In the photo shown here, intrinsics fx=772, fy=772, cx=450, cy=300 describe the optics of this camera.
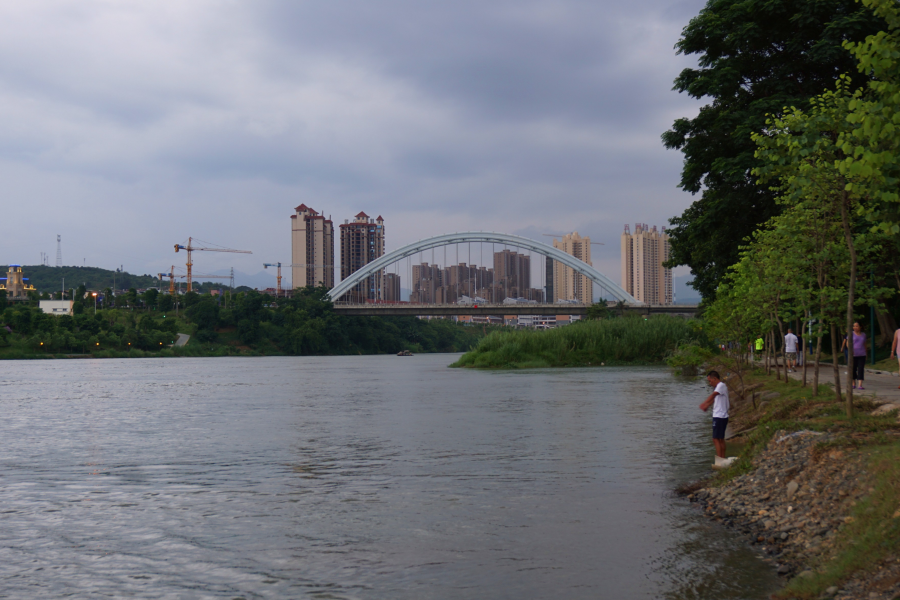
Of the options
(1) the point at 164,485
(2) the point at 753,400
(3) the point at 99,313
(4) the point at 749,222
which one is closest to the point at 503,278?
(3) the point at 99,313

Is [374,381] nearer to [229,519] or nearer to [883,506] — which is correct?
[229,519]

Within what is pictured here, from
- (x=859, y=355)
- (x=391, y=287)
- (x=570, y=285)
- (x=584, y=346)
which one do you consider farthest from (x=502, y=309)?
(x=859, y=355)

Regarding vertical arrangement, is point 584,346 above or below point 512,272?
below

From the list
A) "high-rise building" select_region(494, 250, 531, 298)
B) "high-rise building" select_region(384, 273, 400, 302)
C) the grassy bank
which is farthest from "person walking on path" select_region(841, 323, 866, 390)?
"high-rise building" select_region(384, 273, 400, 302)

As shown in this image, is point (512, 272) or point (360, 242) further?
point (360, 242)

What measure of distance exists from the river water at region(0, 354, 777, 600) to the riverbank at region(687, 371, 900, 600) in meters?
0.46

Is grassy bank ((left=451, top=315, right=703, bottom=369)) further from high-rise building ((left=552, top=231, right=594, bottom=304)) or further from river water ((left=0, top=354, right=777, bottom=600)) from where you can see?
high-rise building ((left=552, top=231, right=594, bottom=304))

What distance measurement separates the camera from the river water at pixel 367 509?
26.3ft

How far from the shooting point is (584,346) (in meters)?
57.3

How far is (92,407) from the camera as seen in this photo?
2930cm

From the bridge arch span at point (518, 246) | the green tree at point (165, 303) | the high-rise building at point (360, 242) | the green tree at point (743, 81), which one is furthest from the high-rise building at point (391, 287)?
the green tree at point (743, 81)

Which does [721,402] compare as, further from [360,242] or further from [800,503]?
[360,242]

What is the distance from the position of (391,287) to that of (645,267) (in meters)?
53.6

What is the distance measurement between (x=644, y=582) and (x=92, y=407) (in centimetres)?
2652
